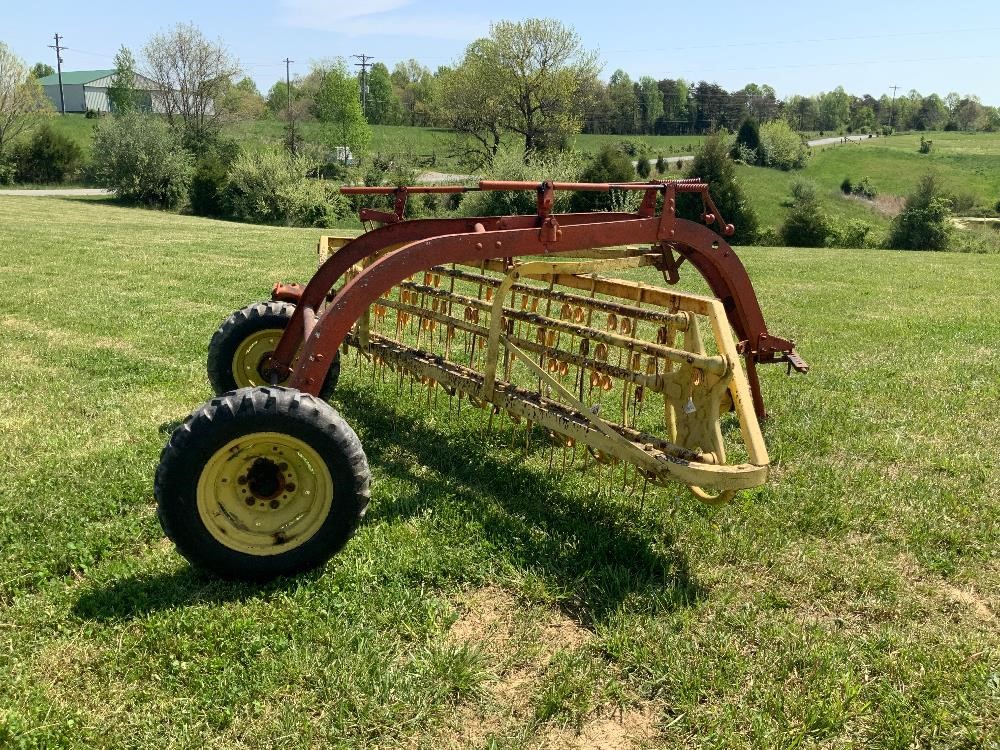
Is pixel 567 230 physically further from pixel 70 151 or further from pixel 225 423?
pixel 70 151

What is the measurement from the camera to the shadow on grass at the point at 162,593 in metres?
3.03

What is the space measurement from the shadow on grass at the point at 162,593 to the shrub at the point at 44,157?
45.6 metres

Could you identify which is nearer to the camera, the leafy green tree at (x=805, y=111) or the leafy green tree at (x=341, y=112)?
the leafy green tree at (x=341, y=112)

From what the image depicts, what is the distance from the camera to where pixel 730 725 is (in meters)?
2.56

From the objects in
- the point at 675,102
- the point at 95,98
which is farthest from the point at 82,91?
the point at 675,102

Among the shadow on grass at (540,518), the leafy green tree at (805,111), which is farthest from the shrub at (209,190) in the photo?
the leafy green tree at (805,111)

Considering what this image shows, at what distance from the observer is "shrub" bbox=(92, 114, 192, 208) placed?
35.3 meters

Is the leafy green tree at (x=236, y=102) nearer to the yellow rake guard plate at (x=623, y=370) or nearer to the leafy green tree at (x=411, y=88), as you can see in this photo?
the leafy green tree at (x=411, y=88)

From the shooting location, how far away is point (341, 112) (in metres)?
52.7

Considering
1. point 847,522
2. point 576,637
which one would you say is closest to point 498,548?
point 576,637

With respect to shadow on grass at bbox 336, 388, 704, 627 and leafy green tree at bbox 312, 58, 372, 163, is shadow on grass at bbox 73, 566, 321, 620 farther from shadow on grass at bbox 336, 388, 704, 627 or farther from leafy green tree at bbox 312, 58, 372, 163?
leafy green tree at bbox 312, 58, 372, 163

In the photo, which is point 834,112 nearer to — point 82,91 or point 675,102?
point 675,102

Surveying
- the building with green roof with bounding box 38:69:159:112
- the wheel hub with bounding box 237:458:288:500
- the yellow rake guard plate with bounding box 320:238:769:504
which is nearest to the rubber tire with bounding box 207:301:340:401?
the yellow rake guard plate with bounding box 320:238:769:504

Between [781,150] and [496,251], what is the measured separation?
66.0 metres
